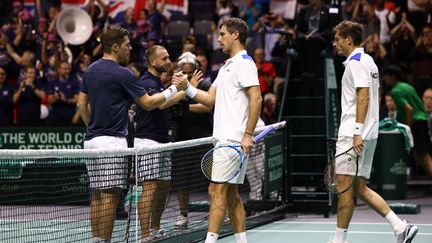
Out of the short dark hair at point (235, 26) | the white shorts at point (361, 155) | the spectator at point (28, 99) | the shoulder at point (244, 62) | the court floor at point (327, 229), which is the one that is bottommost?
the court floor at point (327, 229)

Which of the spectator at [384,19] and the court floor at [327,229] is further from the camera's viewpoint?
the spectator at [384,19]

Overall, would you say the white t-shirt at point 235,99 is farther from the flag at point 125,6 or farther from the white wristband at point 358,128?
the flag at point 125,6

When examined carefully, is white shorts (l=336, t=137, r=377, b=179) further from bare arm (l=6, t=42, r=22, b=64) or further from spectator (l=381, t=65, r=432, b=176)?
bare arm (l=6, t=42, r=22, b=64)

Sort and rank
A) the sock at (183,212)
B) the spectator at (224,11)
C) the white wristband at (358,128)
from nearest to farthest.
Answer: the white wristband at (358,128)
the sock at (183,212)
the spectator at (224,11)

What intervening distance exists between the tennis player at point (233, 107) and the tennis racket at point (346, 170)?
4.03ft

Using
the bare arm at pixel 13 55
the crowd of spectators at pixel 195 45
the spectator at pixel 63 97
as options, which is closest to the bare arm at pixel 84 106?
the crowd of spectators at pixel 195 45

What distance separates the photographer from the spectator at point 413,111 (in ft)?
52.7

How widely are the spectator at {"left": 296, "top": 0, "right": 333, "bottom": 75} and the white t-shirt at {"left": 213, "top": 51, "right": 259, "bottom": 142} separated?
564cm

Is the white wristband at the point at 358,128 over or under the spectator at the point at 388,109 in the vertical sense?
over

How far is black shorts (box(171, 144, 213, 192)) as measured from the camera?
11867mm

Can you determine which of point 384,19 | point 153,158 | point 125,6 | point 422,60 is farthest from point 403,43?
point 153,158

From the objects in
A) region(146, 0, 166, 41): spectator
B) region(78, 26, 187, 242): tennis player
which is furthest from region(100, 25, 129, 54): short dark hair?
region(146, 0, 166, 41): spectator

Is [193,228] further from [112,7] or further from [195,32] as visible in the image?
[112,7]

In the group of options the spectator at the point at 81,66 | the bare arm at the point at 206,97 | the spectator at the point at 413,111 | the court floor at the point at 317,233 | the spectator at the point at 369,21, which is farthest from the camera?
the spectator at the point at 81,66
